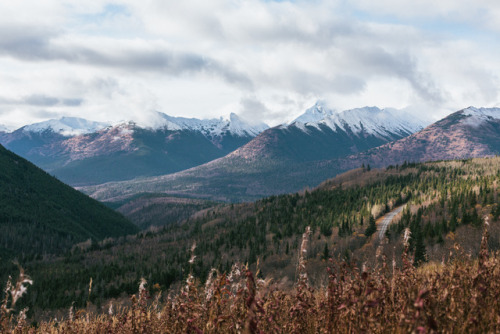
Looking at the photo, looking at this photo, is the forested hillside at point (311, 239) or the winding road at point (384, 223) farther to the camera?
the winding road at point (384, 223)

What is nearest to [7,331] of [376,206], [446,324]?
[446,324]

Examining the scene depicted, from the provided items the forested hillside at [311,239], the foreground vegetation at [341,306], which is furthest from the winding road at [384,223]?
the foreground vegetation at [341,306]

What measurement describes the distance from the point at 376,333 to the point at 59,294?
135650mm

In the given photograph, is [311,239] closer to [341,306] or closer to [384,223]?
[384,223]

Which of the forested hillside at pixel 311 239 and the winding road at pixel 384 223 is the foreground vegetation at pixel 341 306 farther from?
the winding road at pixel 384 223

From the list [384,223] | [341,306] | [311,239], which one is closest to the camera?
[341,306]

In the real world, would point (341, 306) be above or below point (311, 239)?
above

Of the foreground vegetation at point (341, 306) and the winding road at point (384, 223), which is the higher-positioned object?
the foreground vegetation at point (341, 306)

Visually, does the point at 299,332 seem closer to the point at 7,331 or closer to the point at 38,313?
the point at 7,331

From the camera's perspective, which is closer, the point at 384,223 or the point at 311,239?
the point at 384,223

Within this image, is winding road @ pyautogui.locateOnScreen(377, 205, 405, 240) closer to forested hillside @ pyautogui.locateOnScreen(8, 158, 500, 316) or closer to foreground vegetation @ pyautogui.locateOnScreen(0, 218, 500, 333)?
forested hillside @ pyautogui.locateOnScreen(8, 158, 500, 316)

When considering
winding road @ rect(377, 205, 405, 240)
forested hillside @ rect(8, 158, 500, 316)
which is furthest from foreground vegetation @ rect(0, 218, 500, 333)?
winding road @ rect(377, 205, 405, 240)

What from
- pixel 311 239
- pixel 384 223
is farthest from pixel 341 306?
pixel 311 239

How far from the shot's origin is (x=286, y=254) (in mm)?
109438
